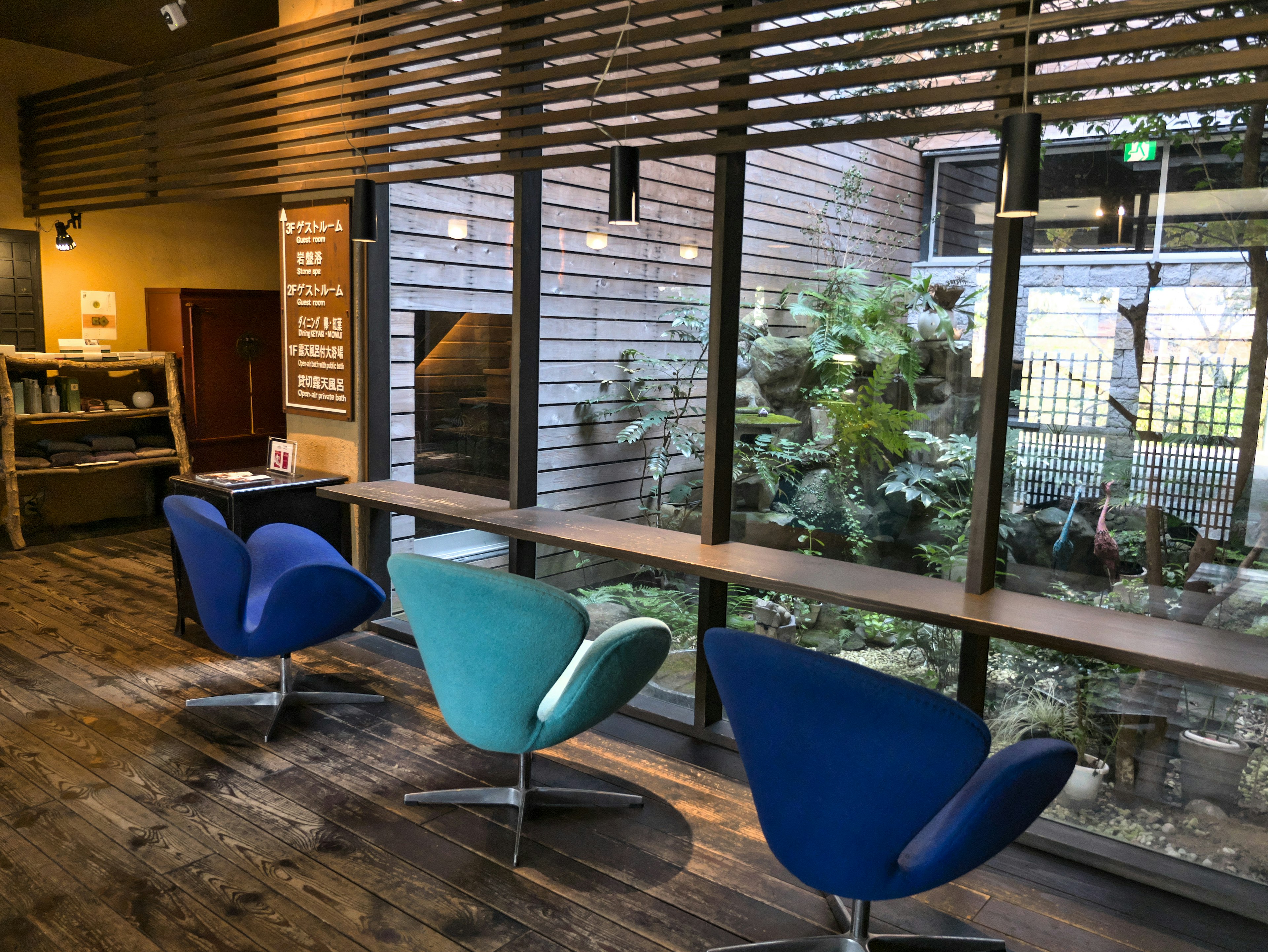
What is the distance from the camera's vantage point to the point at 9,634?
14.2 feet

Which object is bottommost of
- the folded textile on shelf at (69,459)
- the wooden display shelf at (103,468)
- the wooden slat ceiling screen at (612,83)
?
the wooden display shelf at (103,468)

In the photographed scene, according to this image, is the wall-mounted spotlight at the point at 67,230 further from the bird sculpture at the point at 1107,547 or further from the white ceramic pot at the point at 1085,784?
the white ceramic pot at the point at 1085,784

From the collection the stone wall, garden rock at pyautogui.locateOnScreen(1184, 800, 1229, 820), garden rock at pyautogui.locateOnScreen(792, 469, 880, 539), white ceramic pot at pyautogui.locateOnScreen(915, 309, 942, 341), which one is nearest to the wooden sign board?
garden rock at pyautogui.locateOnScreen(792, 469, 880, 539)

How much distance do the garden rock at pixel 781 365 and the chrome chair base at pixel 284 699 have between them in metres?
1.93

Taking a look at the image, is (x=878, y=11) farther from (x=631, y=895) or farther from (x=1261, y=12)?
(x=631, y=895)

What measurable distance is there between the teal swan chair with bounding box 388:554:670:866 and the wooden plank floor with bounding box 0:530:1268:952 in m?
0.29

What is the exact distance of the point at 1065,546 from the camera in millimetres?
2699

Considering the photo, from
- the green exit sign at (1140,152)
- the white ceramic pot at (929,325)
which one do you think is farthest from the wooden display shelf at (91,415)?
the green exit sign at (1140,152)

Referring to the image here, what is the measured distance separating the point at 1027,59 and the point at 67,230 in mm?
6177

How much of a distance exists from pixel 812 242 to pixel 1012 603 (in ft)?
4.48

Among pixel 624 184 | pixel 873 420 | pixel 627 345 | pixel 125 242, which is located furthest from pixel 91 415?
pixel 873 420

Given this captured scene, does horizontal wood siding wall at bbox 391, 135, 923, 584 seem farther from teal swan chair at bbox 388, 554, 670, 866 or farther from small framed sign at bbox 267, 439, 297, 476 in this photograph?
teal swan chair at bbox 388, 554, 670, 866

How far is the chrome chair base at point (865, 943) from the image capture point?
212 cm

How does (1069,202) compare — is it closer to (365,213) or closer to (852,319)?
(852,319)
